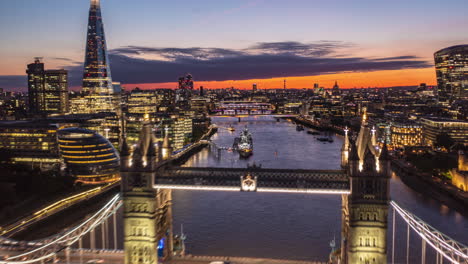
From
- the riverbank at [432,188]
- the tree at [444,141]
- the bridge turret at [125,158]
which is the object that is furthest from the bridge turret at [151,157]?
the tree at [444,141]

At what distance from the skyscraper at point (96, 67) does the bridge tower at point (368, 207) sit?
4010 inches

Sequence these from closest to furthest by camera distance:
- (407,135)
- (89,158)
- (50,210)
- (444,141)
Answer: (50,210) → (89,158) → (444,141) → (407,135)

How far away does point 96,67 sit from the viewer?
359 feet

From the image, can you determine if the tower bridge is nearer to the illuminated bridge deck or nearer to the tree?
the illuminated bridge deck

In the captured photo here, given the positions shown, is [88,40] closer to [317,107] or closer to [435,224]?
[317,107]

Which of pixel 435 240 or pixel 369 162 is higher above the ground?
pixel 369 162

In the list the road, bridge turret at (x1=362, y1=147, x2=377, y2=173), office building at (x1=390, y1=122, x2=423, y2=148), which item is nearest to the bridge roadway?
bridge turret at (x1=362, y1=147, x2=377, y2=173)

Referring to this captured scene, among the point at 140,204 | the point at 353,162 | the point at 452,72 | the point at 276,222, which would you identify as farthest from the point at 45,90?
the point at 452,72

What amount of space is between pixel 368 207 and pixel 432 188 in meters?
26.3

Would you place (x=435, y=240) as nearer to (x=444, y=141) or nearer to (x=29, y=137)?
(x=444, y=141)

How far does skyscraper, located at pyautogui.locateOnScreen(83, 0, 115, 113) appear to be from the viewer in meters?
107

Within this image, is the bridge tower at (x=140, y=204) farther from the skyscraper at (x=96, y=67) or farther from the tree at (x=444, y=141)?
the skyscraper at (x=96, y=67)

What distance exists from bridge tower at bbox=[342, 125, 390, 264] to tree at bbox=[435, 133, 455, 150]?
153 feet

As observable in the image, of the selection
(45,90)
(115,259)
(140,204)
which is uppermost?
(45,90)
